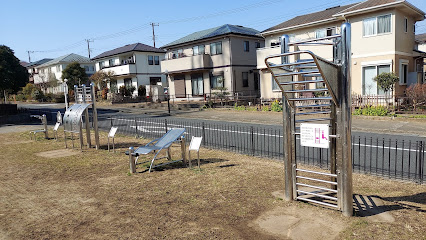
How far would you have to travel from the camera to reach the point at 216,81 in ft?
108

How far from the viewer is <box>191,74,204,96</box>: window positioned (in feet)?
114

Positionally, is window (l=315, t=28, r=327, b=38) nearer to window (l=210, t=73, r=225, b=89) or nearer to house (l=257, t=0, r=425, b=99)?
house (l=257, t=0, r=425, b=99)

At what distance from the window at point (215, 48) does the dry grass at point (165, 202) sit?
24.0 meters

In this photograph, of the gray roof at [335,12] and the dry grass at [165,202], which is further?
the gray roof at [335,12]

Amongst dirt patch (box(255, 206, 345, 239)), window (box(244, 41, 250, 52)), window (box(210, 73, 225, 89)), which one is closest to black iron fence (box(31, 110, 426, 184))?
dirt patch (box(255, 206, 345, 239))

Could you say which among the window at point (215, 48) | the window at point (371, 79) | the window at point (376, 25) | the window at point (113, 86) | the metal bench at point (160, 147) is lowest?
the metal bench at point (160, 147)

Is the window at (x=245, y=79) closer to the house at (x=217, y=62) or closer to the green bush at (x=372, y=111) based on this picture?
the house at (x=217, y=62)

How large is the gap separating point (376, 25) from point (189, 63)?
18856mm

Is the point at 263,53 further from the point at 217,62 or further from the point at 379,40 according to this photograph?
the point at 379,40

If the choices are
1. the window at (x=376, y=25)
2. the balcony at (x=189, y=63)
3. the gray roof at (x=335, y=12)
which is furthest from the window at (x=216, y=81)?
the window at (x=376, y=25)

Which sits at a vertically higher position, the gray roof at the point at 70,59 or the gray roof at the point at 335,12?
the gray roof at the point at 70,59

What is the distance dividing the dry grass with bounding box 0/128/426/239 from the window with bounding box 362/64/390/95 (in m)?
15.0

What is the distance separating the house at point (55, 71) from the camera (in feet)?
198

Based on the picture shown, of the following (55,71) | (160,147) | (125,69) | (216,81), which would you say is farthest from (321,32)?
(55,71)
